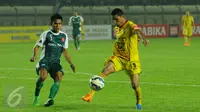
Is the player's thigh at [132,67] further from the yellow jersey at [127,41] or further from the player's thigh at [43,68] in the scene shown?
the player's thigh at [43,68]

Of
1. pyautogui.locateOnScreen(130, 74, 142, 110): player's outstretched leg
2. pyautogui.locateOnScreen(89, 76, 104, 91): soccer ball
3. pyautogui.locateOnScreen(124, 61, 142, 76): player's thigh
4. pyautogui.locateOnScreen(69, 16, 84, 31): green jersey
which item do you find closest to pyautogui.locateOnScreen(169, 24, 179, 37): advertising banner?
pyautogui.locateOnScreen(69, 16, 84, 31): green jersey

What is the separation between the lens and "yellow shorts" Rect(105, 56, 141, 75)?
12.5m

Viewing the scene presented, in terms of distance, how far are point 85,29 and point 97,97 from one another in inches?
1427

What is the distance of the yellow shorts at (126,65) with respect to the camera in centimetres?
1252

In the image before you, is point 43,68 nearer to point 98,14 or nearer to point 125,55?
point 125,55

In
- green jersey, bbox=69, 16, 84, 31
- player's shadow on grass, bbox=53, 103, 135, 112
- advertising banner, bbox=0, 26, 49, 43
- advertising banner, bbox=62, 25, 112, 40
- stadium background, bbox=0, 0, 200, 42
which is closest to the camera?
player's shadow on grass, bbox=53, 103, 135, 112

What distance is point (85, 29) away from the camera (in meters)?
50.5

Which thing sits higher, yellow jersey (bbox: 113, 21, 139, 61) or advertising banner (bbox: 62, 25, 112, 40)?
yellow jersey (bbox: 113, 21, 139, 61)

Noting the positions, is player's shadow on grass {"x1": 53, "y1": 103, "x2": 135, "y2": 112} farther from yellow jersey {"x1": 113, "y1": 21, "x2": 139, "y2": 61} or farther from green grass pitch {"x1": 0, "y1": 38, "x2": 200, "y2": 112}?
yellow jersey {"x1": 113, "y1": 21, "x2": 139, "y2": 61}

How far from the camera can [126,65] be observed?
41.3ft

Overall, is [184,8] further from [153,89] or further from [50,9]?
[153,89]
